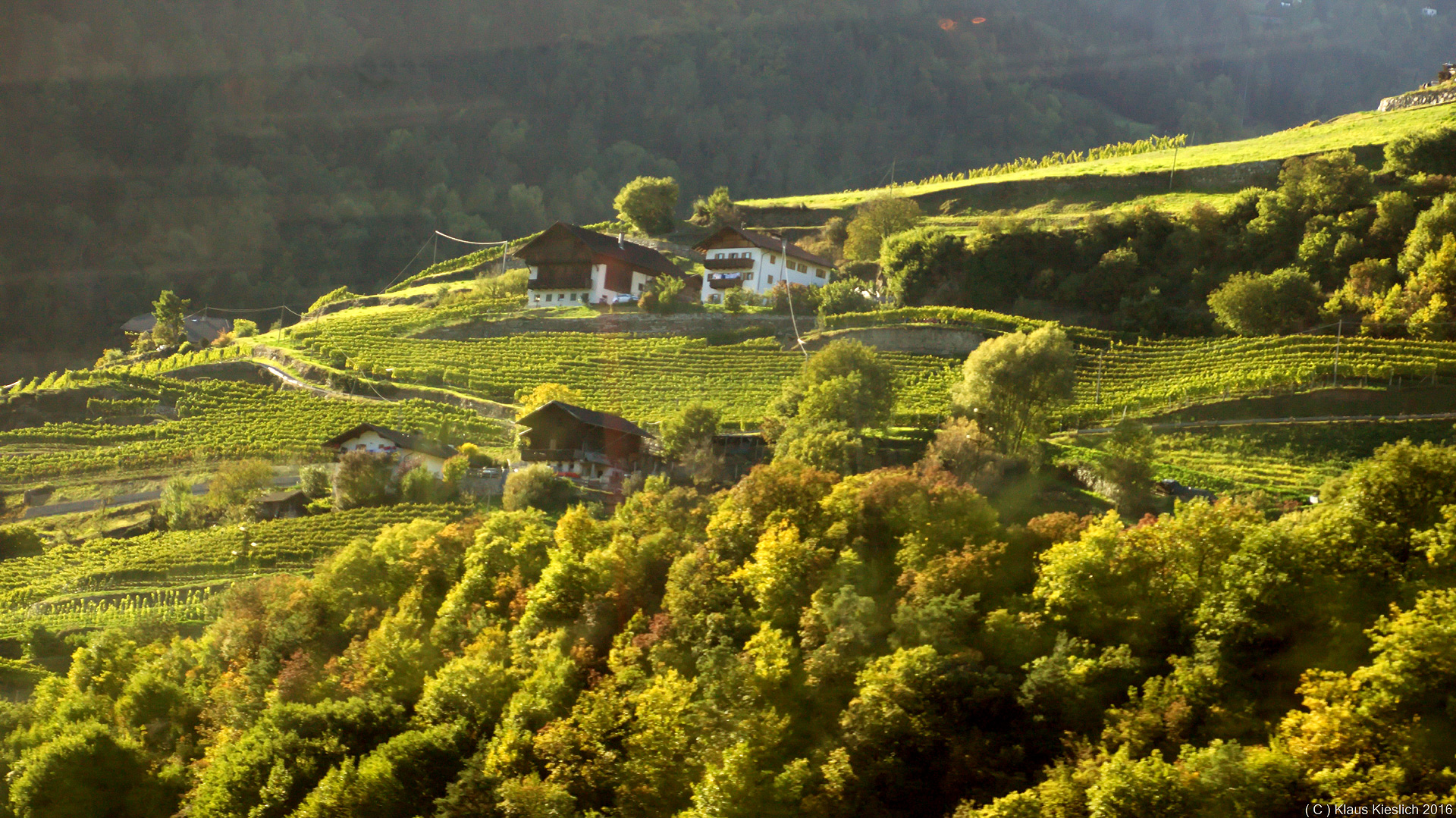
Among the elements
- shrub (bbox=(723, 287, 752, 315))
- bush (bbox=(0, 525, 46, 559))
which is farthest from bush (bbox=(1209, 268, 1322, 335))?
bush (bbox=(0, 525, 46, 559))

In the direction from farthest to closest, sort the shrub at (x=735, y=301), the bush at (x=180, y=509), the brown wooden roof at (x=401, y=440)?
the shrub at (x=735, y=301) → the brown wooden roof at (x=401, y=440) → the bush at (x=180, y=509)

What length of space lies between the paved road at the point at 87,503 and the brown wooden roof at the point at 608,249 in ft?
81.4

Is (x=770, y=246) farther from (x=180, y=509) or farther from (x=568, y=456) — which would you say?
(x=180, y=509)

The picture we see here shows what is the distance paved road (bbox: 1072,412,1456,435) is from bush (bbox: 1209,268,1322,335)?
1051cm

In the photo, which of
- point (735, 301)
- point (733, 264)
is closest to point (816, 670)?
point (735, 301)

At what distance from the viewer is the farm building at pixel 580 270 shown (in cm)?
7025

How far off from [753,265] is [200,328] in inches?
2034

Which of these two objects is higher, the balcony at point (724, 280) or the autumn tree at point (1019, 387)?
the balcony at point (724, 280)

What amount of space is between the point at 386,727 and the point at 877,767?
1368 centimetres

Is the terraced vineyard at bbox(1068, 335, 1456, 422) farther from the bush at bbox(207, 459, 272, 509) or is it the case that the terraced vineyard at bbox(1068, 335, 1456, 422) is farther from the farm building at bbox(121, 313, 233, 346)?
the farm building at bbox(121, 313, 233, 346)

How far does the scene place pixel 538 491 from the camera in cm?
4134

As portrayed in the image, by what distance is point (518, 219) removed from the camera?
447ft

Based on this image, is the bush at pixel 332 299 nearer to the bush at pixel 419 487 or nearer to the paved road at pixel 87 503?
the paved road at pixel 87 503

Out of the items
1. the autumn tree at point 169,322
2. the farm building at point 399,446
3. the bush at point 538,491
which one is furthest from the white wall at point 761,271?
the autumn tree at point 169,322
